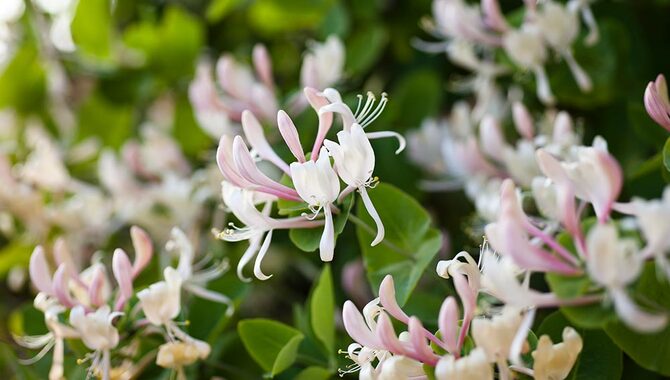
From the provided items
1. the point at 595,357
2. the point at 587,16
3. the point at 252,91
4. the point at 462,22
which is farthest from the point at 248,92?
the point at 595,357

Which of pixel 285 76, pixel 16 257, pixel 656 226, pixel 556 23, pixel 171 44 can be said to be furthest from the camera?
pixel 285 76

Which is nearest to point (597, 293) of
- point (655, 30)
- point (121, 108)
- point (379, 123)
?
point (379, 123)

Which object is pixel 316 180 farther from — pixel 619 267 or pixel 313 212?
pixel 619 267

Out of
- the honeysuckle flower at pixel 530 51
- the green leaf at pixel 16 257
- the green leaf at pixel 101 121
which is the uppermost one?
the honeysuckle flower at pixel 530 51

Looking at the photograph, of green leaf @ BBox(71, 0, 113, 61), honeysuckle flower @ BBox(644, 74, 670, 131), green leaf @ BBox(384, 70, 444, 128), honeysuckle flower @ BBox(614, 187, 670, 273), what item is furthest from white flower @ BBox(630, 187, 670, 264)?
green leaf @ BBox(71, 0, 113, 61)

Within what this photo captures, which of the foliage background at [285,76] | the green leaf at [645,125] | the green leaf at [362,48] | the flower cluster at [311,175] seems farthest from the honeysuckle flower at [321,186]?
the green leaf at [362,48]

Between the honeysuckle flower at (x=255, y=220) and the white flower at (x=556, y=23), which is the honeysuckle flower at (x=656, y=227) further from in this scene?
the white flower at (x=556, y=23)
